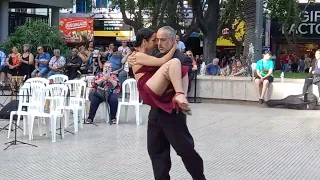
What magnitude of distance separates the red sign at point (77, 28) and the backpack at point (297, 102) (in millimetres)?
26772

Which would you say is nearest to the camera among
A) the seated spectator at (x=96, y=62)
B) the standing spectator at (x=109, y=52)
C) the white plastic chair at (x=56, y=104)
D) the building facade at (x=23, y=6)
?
the white plastic chair at (x=56, y=104)

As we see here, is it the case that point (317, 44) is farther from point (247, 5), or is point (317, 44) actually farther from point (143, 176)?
point (143, 176)

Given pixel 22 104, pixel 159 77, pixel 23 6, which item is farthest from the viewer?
pixel 23 6

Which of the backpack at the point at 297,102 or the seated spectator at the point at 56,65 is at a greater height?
the seated spectator at the point at 56,65

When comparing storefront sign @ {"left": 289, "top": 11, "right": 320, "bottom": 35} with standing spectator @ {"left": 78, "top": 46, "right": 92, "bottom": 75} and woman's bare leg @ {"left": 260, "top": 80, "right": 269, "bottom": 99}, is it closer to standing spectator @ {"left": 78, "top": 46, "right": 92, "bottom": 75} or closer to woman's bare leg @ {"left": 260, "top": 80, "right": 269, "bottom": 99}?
standing spectator @ {"left": 78, "top": 46, "right": 92, "bottom": 75}

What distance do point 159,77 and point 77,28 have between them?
126 feet

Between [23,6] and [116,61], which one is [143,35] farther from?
[23,6]

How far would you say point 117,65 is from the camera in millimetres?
16734

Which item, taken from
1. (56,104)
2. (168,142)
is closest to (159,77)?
(168,142)

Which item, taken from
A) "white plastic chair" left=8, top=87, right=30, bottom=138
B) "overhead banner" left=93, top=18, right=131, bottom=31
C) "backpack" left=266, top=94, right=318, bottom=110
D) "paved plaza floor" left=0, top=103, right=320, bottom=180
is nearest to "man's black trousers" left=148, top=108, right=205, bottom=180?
"paved plaza floor" left=0, top=103, right=320, bottom=180

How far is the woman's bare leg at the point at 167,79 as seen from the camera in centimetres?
553

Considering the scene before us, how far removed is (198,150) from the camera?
9.50 metres

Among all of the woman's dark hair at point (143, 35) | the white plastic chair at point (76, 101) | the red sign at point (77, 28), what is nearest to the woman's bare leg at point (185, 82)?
the woman's dark hair at point (143, 35)

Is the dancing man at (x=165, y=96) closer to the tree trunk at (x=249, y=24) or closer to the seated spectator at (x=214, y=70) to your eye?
the seated spectator at (x=214, y=70)
